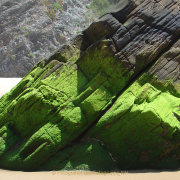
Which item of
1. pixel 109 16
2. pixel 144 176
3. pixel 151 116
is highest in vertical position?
pixel 109 16

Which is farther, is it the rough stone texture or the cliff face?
the rough stone texture

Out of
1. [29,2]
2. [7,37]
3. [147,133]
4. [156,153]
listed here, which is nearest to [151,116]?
[147,133]

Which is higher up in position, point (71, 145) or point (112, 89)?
point (112, 89)

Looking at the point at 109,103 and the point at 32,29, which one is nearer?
the point at 109,103

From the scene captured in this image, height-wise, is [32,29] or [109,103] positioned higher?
[32,29]

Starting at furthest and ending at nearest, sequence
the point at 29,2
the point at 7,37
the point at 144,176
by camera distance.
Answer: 1. the point at 29,2
2. the point at 7,37
3. the point at 144,176

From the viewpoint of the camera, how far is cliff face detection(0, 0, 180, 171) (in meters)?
5.13

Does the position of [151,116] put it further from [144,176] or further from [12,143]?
[12,143]

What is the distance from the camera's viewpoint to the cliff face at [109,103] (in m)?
5.13

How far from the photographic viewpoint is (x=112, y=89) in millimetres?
5891

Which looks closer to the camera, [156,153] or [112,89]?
[156,153]

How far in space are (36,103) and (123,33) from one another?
3613 millimetres

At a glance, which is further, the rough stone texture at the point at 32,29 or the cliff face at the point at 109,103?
the rough stone texture at the point at 32,29

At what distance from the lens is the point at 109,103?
569 centimetres
